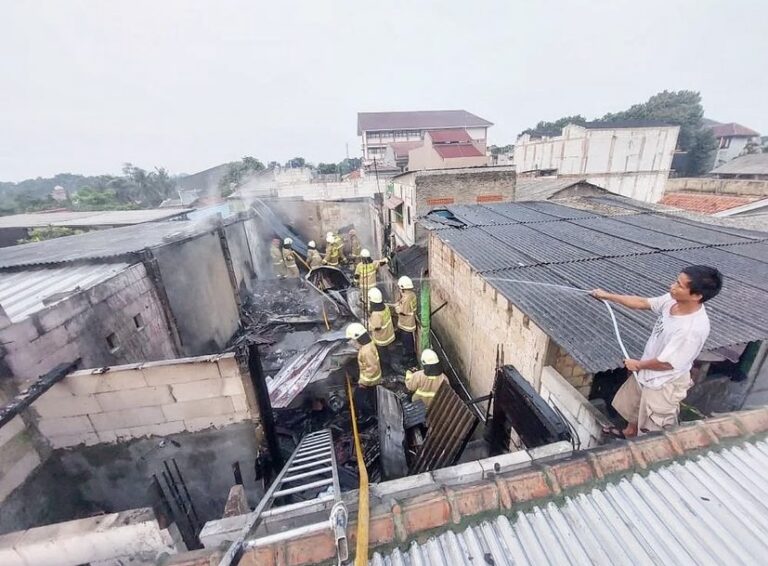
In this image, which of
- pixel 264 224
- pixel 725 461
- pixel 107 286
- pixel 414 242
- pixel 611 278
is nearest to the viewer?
pixel 725 461

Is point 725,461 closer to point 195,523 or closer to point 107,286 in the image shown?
point 195,523

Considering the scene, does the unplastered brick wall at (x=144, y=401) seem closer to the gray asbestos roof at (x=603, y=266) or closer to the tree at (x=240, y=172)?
the gray asbestos roof at (x=603, y=266)

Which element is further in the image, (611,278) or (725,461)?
(611,278)

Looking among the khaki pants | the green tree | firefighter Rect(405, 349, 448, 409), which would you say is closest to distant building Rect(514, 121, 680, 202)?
firefighter Rect(405, 349, 448, 409)

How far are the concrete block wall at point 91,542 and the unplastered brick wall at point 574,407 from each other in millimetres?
3570

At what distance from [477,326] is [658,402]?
145 inches

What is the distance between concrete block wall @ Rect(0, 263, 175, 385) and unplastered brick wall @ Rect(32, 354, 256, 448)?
0.59 meters

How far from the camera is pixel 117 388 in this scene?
3947 millimetres

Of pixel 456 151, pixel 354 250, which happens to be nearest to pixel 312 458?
pixel 354 250

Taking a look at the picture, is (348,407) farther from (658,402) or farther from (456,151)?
(456,151)

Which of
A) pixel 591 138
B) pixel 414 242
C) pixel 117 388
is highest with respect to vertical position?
pixel 591 138

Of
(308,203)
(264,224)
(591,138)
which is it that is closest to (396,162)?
(591,138)

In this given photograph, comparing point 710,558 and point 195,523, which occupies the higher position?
point 710,558

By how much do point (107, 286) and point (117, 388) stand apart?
241cm
